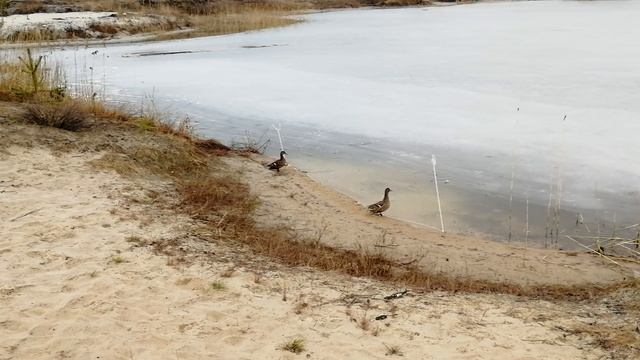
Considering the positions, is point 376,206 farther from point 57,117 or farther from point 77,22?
point 77,22

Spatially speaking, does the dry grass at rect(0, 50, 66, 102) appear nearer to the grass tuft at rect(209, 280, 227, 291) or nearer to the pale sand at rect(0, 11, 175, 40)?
the grass tuft at rect(209, 280, 227, 291)

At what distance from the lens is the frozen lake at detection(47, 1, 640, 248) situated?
7406 millimetres

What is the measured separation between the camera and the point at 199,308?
4.48 m

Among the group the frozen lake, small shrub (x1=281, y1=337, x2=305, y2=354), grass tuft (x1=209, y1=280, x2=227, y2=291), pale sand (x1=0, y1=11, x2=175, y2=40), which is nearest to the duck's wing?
the frozen lake

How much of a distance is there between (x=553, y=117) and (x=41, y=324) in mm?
8314

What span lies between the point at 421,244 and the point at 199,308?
2798mm

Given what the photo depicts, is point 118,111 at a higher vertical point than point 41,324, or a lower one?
higher

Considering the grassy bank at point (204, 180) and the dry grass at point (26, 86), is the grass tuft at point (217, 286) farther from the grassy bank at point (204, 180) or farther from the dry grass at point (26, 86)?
the dry grass at point (26, 86)

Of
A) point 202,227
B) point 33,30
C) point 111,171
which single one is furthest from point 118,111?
point 33,30

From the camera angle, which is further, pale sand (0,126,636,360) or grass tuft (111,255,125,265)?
grass tuft (111,255,125,265)

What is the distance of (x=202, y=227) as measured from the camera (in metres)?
6.13

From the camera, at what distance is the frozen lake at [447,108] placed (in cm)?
741

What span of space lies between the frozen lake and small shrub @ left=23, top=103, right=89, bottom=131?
100 inches

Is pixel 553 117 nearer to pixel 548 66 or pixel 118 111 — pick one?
pixel 548 66
